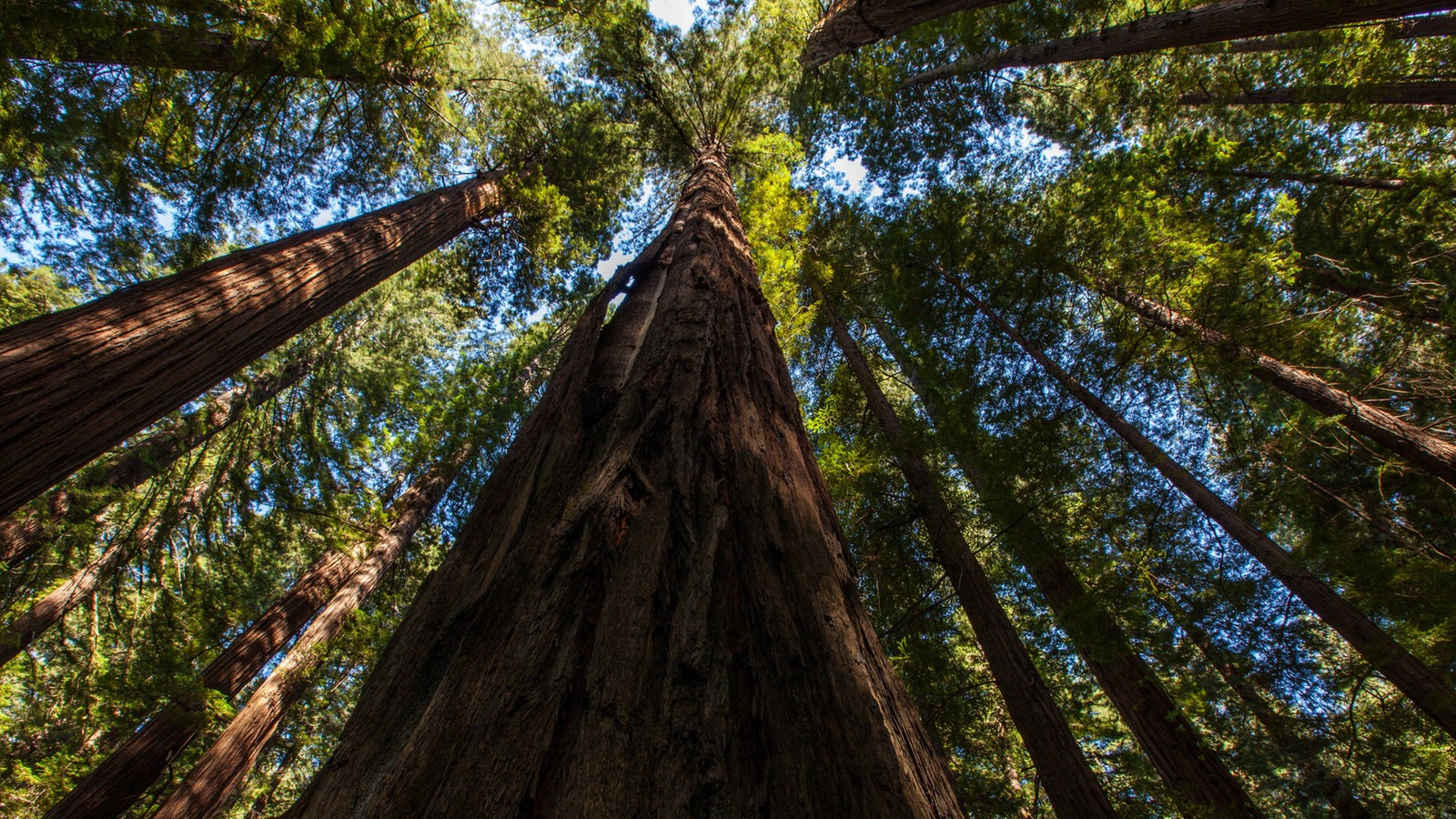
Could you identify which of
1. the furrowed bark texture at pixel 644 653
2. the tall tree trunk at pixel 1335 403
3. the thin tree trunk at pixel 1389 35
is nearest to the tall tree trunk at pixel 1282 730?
the tall tree trunk at pixel 1335 403

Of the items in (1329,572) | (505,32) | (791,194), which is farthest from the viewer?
(505,32)

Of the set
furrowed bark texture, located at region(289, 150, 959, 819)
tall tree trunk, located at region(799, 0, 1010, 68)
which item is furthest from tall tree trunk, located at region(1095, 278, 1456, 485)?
furrowed bark texture, located at region(289, 150, 959, 819)

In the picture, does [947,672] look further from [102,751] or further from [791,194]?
[102,751]

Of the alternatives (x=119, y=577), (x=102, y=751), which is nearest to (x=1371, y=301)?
(x=119, y=577)

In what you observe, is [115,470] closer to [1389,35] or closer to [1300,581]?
[1300,581]

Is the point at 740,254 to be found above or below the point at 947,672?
above

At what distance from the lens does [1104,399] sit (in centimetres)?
628

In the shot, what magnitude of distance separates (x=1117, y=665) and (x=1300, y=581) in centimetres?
223

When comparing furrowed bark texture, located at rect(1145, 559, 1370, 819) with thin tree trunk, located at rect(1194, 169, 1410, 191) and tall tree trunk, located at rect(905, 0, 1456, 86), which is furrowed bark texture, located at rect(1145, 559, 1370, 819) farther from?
thin tree trunk, located at rect(1194, 169, 1410, 191)

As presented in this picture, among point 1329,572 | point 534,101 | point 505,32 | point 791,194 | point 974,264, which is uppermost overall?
point 505,32

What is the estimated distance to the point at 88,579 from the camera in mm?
6238

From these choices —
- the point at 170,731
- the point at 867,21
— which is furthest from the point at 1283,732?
the point at 170,731

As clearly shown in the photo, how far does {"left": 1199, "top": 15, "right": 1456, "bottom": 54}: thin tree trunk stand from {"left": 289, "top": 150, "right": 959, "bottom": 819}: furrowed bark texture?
7.89 m

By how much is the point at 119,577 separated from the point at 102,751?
5.49 metres
